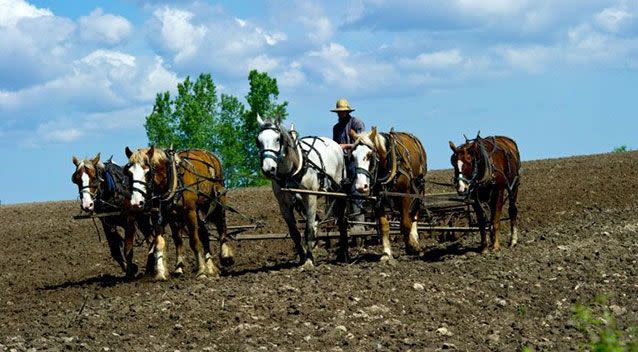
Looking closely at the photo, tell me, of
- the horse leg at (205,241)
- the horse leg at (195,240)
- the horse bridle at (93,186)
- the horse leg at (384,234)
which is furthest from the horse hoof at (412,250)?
the horse bridle at (93,186)

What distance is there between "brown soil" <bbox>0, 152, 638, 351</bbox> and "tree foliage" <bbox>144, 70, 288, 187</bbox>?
31413mm

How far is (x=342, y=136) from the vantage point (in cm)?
1730

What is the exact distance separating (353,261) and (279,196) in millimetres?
1686

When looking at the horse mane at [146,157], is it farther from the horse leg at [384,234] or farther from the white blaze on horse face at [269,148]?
the horse leg at [384,234]

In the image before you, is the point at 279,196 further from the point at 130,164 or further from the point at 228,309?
the point at 228,309

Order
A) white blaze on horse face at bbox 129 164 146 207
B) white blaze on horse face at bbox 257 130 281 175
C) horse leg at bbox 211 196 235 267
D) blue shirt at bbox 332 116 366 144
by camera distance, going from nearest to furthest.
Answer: white blaze on horse face at bbox 257 130 281 175 < white blaze on horse face at bbox 129 164 146 207 < blue shirt at bbox 332 116 366 144 < horse leg at bbox 211 196 235 267

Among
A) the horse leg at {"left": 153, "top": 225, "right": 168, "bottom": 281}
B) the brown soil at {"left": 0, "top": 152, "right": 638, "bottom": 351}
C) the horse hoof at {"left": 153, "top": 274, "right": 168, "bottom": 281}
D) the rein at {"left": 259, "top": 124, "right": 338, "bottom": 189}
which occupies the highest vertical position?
the rein at {"left": 259, "top": 124, "right": 338, "bottom": 189}

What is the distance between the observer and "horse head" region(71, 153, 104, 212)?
16.0 m

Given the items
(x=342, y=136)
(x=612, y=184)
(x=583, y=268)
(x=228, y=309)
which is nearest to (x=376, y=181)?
(x=342, y=136)

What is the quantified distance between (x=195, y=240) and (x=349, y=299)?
4059mm

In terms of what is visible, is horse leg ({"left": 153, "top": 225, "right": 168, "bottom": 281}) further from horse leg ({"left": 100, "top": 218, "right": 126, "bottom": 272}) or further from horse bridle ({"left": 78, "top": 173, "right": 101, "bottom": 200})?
horse leg ({"left": 100, "top": 218, "right": 126, "bottom": 272})

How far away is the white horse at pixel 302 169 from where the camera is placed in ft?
48.9

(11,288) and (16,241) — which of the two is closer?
(11,288)

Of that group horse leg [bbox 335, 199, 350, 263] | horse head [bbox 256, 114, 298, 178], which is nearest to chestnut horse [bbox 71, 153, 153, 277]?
horse head [bbox 256, 114, 298, 178]
